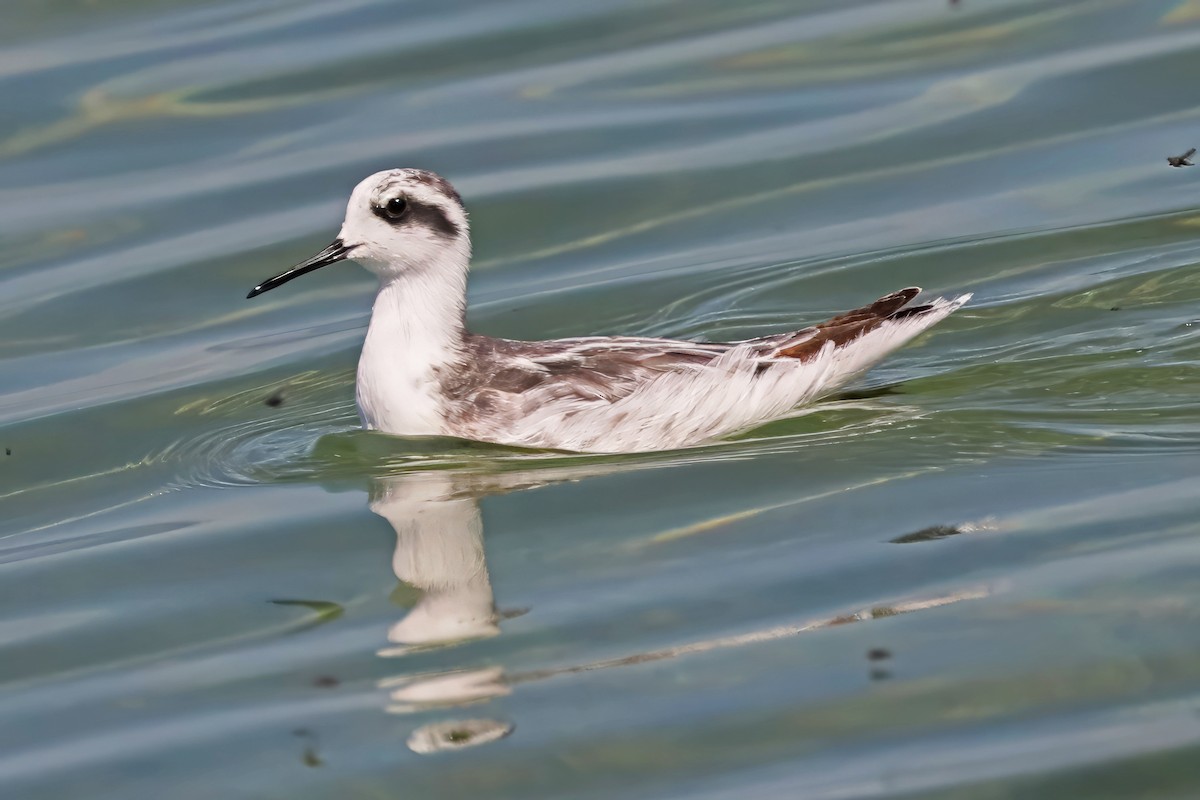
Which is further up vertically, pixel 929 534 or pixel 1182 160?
pixel 1182 160

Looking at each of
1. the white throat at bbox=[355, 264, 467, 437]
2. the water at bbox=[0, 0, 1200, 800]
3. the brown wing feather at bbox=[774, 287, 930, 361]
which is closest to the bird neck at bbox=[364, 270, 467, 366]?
the white throat at bbox=[355, 264, 467, 437]

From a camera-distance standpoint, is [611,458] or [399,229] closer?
[611,458]

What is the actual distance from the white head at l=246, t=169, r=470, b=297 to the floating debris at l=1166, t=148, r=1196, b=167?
16.8ft

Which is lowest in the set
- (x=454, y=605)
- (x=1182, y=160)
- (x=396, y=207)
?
(x=454, y=605)

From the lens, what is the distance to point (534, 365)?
9.52 meters

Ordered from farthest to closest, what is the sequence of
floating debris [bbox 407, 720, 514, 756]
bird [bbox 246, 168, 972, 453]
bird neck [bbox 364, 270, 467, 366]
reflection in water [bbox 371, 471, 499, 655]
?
bird neck [bbox 364, 270, 467, 366], bird [bbox 246, 168, 972, 453], reflection in water [bbox 371, 471, 499, 655], floating debris [bbox 407, 720, 514, 756]

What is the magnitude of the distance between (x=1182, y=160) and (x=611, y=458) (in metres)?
5.25

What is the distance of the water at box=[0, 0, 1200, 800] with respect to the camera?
6434 mm

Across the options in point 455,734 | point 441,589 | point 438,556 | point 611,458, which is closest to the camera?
point 455,734

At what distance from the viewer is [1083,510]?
308 inches

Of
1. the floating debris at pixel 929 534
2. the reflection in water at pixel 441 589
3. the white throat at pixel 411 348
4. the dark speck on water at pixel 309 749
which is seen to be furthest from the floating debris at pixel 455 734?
the white throat at pixel 411 348

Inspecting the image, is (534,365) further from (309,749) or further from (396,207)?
(309,749)

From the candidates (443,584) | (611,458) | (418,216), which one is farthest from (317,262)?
(443,584)

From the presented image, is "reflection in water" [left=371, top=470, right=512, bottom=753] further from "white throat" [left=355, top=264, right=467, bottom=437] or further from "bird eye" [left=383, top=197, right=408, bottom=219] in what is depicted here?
"bird eye" [left=383, top=197, right=408, bottom=219]
